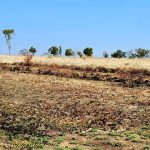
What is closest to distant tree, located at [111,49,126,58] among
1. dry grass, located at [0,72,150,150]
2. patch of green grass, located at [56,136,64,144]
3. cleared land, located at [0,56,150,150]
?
cleared land, located at [0,56,150,150]

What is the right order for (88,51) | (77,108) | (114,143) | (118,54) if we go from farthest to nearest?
(118,54) < (88,51) < (77,108) < (114,143)

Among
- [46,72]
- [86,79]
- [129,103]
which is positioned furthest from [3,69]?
[129,103]

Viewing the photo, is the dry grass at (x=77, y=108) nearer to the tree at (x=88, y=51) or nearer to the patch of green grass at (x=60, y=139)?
the patch of green grass at (x=60, y=139)

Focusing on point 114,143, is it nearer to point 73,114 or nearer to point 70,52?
point 73,114

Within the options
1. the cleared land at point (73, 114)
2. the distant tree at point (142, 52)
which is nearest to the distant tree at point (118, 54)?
the distant tree at point (142, 52)

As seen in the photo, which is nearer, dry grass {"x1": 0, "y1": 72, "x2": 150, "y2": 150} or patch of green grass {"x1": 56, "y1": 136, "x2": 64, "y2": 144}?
patch of green grass {"x1": 56, "y1": 136, "x2": 64, "y2": 144}

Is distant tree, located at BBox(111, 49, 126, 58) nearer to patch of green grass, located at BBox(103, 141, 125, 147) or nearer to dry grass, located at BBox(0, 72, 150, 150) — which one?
dry grass, located at BBox(0, 72, 150, 150)

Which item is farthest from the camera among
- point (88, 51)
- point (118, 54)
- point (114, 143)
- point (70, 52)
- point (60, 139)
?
point (70, 52)

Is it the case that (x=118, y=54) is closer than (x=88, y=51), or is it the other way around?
(x=88, y=51)

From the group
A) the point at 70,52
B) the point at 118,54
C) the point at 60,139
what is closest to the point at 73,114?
the point at 60,139

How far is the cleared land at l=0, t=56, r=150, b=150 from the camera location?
13.2 meters

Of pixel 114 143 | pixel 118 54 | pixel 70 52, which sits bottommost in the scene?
pixel 114 143

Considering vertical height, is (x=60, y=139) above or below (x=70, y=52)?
below

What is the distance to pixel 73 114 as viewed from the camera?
17.7m
